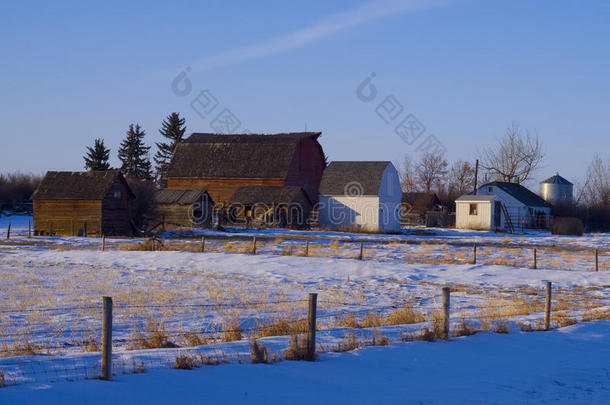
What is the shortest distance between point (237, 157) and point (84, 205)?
21.8 metres

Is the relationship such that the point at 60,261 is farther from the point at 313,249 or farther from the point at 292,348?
the point at 292,348

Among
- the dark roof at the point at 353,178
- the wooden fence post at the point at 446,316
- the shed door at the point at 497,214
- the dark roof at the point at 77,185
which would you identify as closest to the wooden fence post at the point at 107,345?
the wooden fence post at the point at 446,316

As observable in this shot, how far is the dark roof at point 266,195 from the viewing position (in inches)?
2301

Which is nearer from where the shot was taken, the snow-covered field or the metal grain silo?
the snow-covered field

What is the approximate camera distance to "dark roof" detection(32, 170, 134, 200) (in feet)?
155

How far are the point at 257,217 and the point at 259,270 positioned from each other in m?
32.5

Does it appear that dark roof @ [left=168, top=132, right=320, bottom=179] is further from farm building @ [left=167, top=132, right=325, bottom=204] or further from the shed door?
the shed door

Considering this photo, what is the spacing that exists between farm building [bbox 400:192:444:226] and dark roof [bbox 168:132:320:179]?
1430cm

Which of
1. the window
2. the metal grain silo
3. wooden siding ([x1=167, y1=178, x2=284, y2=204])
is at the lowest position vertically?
the window

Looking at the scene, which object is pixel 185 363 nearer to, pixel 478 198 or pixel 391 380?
pixel 391 380

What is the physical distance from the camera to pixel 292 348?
10820 millimetres

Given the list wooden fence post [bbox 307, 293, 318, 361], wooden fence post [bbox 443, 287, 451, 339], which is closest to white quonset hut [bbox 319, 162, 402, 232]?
wooden fence post [bbox 443, 287, 451, 339]

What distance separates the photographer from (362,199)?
194ft

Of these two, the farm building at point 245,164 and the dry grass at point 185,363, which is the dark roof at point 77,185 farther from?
the dry grass at point 185,363
